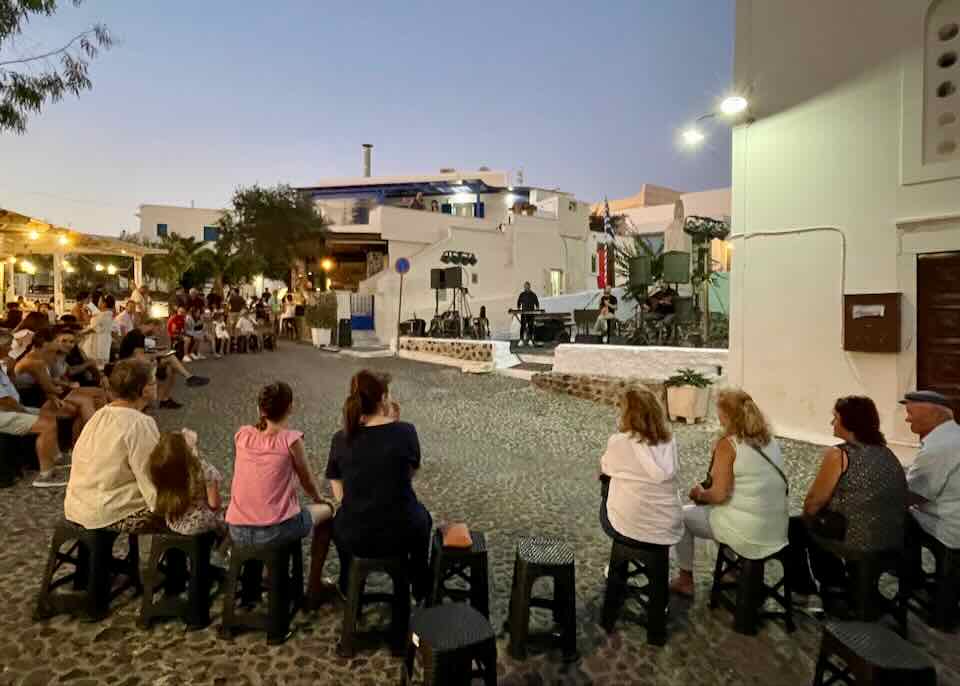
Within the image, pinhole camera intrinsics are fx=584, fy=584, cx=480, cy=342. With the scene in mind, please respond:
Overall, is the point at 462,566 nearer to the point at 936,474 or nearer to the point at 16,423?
the point at 936,474

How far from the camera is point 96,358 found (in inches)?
343

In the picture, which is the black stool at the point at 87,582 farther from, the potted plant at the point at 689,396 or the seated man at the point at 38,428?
the potted plant at the point at 689,396

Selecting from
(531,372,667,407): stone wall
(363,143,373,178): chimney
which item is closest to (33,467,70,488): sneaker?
(531,372,667,407): stone wall

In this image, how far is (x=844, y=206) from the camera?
6.87 m

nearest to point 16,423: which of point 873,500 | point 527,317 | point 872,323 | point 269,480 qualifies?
point 269,480

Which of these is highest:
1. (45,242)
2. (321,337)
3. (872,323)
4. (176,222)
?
(176,222)

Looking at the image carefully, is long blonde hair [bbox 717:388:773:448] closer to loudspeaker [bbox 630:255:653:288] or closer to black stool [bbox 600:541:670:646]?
black stool [bbox 600:541:670:646]

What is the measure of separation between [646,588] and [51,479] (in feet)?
16.8

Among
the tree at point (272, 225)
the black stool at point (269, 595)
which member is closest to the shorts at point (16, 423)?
the black stool at point (269, 595)

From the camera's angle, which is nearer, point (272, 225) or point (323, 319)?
point (323, 319)

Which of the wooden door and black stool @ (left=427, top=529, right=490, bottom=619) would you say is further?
the wooden door

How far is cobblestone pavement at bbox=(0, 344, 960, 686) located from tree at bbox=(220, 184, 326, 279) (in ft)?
57.8

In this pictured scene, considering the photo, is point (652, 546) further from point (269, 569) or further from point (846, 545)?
point (269, 569)

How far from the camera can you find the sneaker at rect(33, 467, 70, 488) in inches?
199
